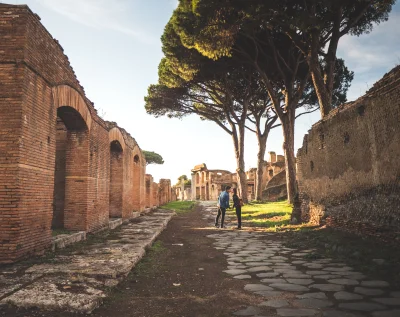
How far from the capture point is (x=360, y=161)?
21.0 feet

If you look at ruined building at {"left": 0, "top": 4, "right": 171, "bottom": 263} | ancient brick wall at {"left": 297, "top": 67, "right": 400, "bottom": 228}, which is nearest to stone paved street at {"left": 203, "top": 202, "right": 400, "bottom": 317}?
ancient brick wall at {"left": 297, "top": 67, "right": 400, "bottom": 228}

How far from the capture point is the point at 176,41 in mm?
14727

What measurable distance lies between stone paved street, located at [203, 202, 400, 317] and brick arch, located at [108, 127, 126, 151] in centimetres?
508

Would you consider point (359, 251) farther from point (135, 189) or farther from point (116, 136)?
point (135, 189)

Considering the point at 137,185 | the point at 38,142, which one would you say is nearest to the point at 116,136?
the point at 137,185

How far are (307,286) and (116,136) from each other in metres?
7.50

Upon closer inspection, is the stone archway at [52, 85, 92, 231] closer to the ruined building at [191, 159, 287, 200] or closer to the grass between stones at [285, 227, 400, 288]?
the grass between stones at [285, 227, 400, 288]

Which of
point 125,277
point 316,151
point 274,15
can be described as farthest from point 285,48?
point 125,277

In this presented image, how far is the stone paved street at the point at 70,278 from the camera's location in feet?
9.65

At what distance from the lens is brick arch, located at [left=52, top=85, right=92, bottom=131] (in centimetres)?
579

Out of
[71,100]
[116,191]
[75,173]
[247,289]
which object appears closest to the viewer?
[247,289]

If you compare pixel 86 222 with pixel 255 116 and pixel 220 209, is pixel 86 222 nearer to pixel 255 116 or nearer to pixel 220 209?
pixel 220 209

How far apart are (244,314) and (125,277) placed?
1.85 metres

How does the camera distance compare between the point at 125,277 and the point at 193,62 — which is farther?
the point at 193,62
